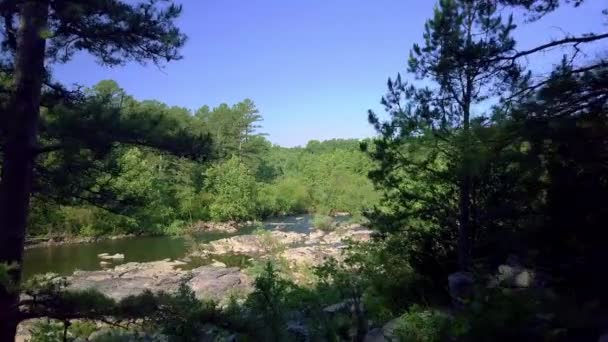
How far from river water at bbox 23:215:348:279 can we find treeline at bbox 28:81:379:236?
142 cm

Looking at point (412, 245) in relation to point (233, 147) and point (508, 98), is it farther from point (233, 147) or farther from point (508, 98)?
point (233, 147)

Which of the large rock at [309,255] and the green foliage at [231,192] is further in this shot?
the green foliage at [231,192]

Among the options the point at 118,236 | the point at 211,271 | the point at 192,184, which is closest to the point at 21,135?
the point at 211,271

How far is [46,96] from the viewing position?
4961mm

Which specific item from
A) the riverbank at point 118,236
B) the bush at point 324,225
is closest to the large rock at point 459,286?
the riverbank at point 118,236

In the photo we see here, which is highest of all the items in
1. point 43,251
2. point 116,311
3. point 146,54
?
point 146,54

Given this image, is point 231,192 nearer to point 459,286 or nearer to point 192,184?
point 192,184

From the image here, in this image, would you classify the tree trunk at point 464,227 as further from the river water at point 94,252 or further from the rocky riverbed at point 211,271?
the river water at point 94,252

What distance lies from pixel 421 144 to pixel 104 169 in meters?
4.03

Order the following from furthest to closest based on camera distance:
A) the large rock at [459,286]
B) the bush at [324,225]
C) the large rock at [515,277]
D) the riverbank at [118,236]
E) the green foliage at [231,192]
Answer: the green foliage at [231,192] → the bush at [324,225] → the riverbank at [118,236] → the large rock at [459,286] → the large rock at [515,277]

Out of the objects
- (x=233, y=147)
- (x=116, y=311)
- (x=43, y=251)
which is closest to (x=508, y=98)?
(x=116, y=311)

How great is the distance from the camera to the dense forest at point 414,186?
372 cm

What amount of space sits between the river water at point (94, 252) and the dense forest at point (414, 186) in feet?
49.8

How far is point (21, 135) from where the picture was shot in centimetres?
420
